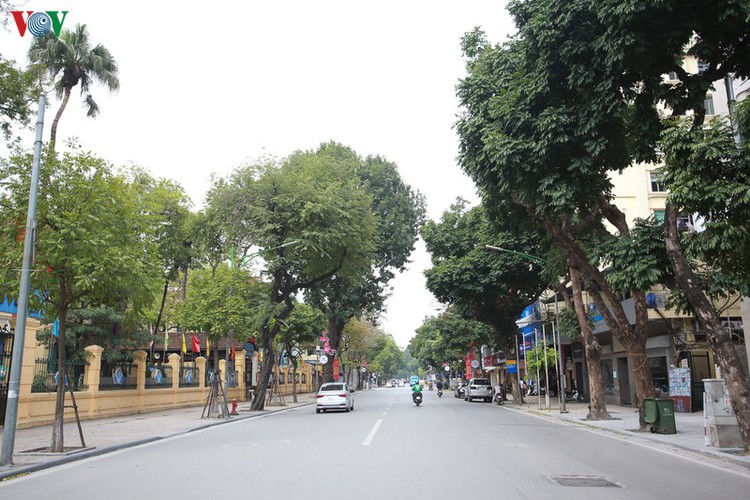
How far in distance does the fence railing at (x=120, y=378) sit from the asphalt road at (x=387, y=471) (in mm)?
11319

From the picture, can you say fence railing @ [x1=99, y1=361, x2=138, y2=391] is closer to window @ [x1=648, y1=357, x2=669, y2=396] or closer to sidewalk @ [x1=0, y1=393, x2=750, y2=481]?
sidewalk @ [x1=0, y1=393, x2=750, y2=481]

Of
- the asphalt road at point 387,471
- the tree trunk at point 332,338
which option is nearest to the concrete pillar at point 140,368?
the asphalt road at point 387,471

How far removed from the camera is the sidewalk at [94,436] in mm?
12047

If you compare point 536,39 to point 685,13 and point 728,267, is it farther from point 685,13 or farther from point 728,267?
point 728,267

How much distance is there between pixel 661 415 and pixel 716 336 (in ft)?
16.1

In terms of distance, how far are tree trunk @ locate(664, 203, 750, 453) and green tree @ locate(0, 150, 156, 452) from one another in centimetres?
1228

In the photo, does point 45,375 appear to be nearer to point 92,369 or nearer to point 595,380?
point 92,369

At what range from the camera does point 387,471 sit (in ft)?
33.4

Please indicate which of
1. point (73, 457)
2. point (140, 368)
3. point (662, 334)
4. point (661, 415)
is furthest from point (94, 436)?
point (662, 334)

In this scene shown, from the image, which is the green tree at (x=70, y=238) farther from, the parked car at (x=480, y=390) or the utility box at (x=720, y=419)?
the parked car at (x=480, y=390)

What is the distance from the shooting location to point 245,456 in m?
12.5

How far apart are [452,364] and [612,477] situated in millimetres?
80657

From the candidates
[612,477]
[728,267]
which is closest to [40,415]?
[612,477]

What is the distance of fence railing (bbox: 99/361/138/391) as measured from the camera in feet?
85.8
